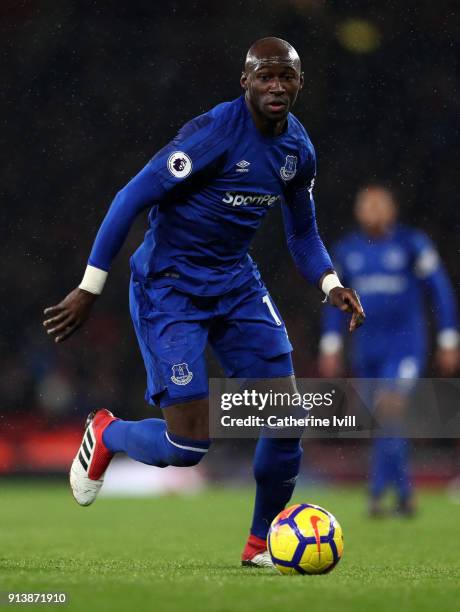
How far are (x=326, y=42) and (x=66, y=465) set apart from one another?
6068 mm

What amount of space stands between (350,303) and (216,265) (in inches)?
22.7

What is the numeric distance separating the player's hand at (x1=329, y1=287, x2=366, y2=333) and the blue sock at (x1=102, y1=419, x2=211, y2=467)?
74 centimetres

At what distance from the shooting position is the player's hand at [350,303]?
4.41 metres

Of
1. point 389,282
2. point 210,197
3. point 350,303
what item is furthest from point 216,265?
point 389,282

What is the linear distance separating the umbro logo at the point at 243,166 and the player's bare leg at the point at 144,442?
35.8 inches

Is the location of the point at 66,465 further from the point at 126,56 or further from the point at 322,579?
the point at 322,579

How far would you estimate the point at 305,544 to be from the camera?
13.5 ft

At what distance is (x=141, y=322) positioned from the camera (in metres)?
4.77

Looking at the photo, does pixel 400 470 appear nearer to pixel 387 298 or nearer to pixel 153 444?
pixel 387 298

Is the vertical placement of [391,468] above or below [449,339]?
below

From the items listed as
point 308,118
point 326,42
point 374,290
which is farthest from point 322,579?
point 326,42

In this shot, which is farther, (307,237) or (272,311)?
(307,237)

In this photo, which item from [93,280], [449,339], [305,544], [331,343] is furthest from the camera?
[331,343]

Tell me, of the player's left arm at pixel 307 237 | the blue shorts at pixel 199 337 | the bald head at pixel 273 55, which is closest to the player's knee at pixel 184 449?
the blue shorts at pixel 199 337
